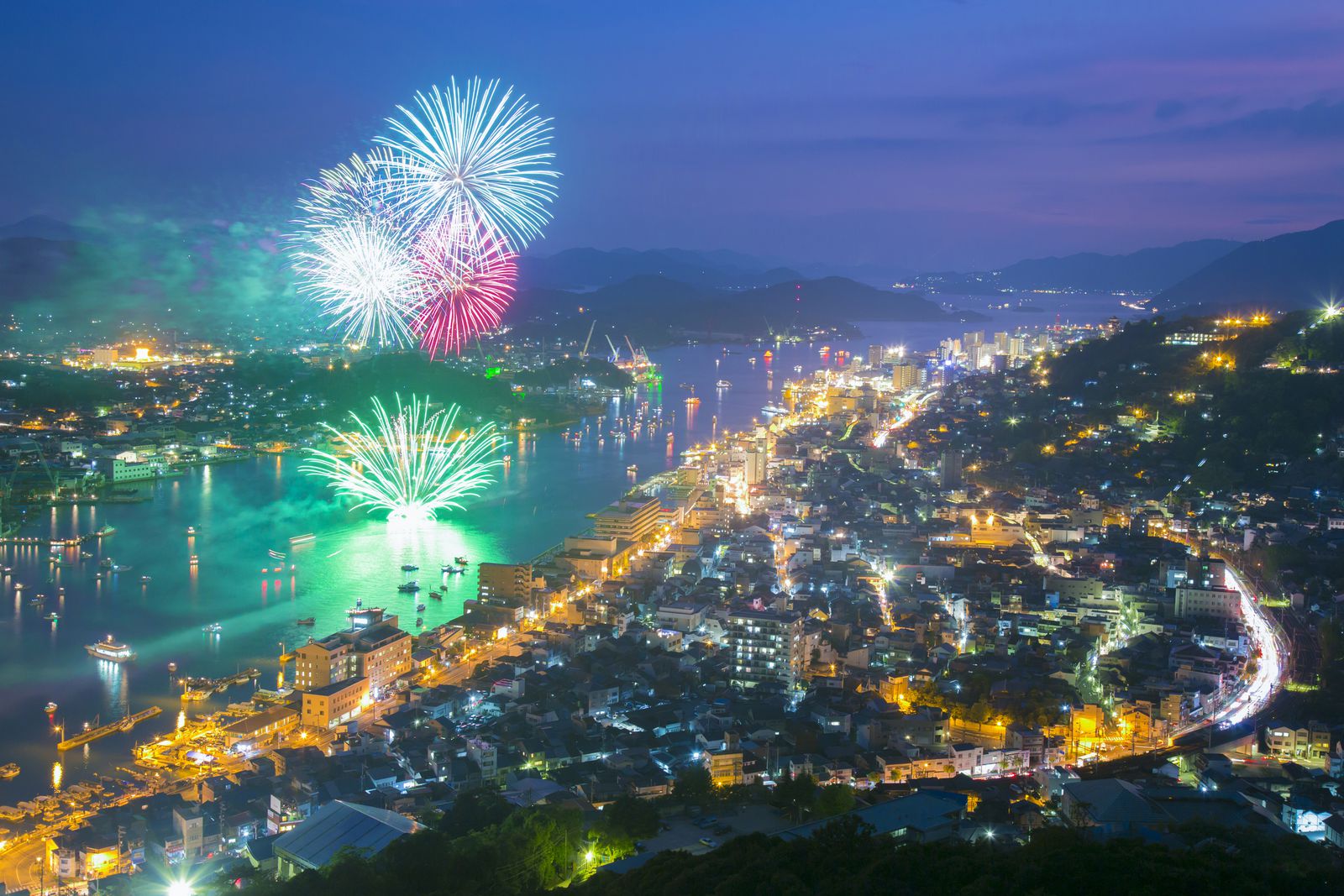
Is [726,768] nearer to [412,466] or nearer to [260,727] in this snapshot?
[260,727]

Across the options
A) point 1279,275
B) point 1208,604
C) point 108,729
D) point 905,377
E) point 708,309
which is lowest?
point 108,729

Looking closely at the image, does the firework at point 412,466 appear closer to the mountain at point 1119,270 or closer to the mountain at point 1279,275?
the mountain at point 1279,275

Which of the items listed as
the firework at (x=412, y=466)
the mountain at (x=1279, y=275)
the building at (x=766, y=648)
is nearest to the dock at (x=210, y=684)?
the building at (x=766, y=648)

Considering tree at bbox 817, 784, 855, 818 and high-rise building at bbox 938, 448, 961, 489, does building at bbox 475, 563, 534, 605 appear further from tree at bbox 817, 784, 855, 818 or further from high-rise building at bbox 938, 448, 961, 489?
high-rise building at bbox 938, 448, 961, 489

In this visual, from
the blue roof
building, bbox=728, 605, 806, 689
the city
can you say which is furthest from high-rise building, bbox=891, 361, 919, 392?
the blue roof

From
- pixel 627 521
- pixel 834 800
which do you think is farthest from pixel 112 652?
pixel 834 800

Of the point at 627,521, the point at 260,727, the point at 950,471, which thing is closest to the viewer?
the point at 260,727
